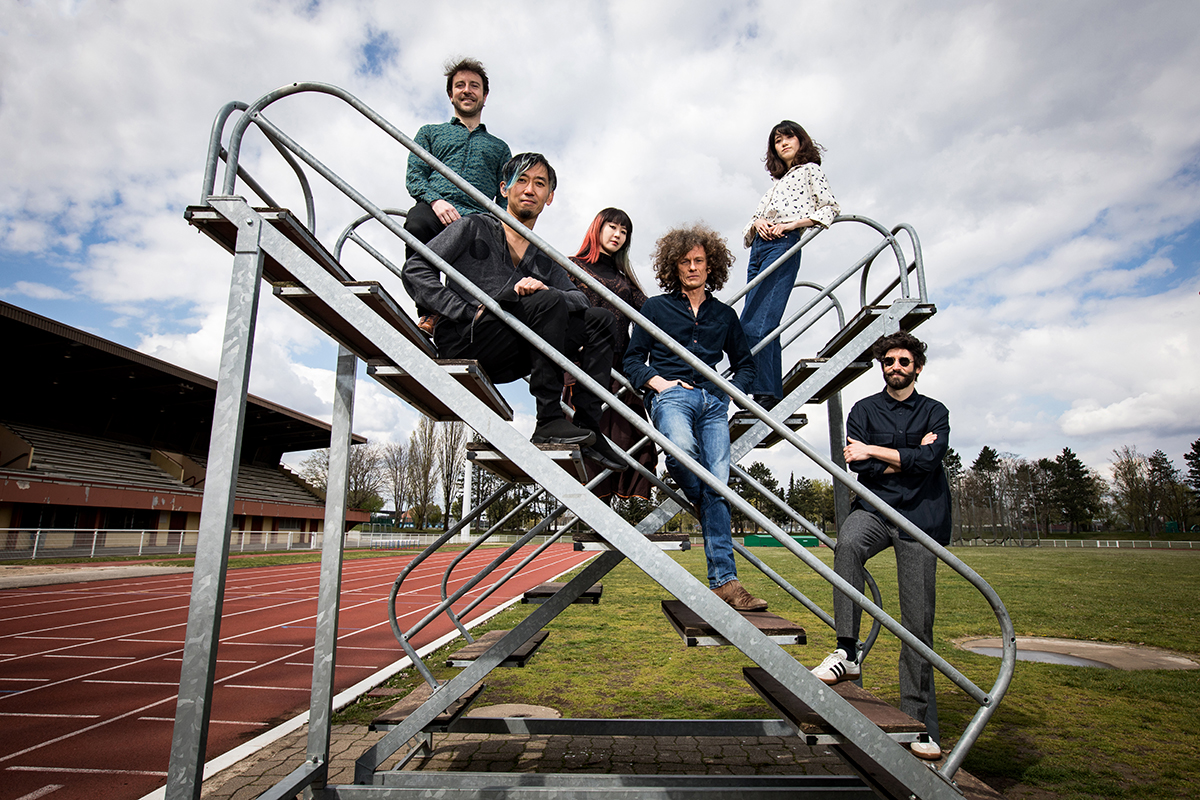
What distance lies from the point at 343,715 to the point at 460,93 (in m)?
4.74

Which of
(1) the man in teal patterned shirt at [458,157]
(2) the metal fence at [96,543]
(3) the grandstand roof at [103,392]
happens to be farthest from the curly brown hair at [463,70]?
(3) the grandstand roof at [103,392]

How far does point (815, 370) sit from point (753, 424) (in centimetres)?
53

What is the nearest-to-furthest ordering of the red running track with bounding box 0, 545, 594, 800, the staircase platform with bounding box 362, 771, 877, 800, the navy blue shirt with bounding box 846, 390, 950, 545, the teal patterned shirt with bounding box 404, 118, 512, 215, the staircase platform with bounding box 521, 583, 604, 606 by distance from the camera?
the staircase platform with bounding box 362, 771, 877, 800 < the navy blue shirt with bounding box 846, 390, 950, 545 < the teal patterned shirt with bounding box 404, 118, 512, 215 < the staircase platform with bounding box 521, 583, 604, 606 < the red running track with bounding box 0, 545, 594, 800

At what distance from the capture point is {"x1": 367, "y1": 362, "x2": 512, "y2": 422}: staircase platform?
2598 mm

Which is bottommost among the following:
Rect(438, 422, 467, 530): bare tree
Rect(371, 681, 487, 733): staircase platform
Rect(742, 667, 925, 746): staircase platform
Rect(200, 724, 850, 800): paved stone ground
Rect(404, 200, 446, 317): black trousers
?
Rect(200, 724, 850, 800): paved stone ground

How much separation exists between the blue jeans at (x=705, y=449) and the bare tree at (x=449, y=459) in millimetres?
58435

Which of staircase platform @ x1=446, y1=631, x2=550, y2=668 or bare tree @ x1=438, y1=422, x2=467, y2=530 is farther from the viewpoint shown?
bare tree @ x1=438, y1=422, x2=467, y2=530

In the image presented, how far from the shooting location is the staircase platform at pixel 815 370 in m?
4.00

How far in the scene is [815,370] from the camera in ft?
13.1

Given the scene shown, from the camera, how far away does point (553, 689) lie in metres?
6.14

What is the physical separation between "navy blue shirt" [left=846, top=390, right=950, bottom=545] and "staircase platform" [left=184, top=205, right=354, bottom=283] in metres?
2.77

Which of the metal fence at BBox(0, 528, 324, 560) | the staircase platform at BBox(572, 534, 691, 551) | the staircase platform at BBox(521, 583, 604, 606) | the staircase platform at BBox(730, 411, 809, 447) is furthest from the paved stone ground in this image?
the metal fence at BBox(0, 528, 324, 560)

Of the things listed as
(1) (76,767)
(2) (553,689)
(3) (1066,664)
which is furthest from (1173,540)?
(1) (76,767)

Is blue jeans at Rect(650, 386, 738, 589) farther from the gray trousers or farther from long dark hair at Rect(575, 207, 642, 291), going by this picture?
long dark hair at Rect(575, 207, 642, 291)
